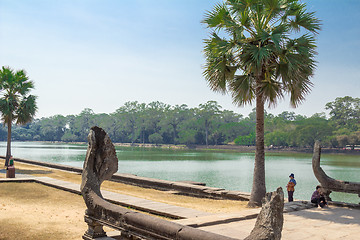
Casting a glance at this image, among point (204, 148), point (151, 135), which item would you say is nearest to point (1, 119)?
point (204, 148)

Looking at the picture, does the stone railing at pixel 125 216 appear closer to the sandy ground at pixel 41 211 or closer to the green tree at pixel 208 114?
the sandy ground at pixel 41 211

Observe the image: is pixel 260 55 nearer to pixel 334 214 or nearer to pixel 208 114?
pixel 334 214

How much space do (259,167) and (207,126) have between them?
280 ft

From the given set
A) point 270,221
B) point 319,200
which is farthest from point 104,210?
point 319,200

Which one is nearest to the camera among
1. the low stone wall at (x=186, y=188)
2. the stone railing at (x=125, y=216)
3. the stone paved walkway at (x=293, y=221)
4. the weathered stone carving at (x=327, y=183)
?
the stone railing at (x=125, y=216)

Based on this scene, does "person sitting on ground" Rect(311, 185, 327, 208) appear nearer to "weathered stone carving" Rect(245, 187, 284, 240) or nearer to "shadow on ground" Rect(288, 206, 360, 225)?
"shadow on ground" Rect(288, 206, 360, 225)

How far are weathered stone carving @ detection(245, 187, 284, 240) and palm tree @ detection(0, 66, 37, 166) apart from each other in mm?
24006

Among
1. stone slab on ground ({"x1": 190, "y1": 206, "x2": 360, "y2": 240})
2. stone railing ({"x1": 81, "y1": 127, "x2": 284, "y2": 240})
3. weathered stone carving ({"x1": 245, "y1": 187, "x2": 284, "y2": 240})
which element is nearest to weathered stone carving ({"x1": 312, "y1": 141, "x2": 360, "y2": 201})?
stone slab on ground ({"x1": 190, "y1": 206, "x2": 360, "y2": 240})

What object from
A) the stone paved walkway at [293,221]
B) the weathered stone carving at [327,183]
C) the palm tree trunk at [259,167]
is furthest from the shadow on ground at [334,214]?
the palm tree trunk at [259,167]

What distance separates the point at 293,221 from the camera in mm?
8297

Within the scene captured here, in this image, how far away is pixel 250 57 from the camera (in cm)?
1169

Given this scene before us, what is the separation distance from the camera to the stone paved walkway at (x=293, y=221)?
23.2 feet

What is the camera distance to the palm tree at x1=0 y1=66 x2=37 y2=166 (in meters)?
24.2

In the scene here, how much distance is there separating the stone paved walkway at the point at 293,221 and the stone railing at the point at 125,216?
2228 millimetres
